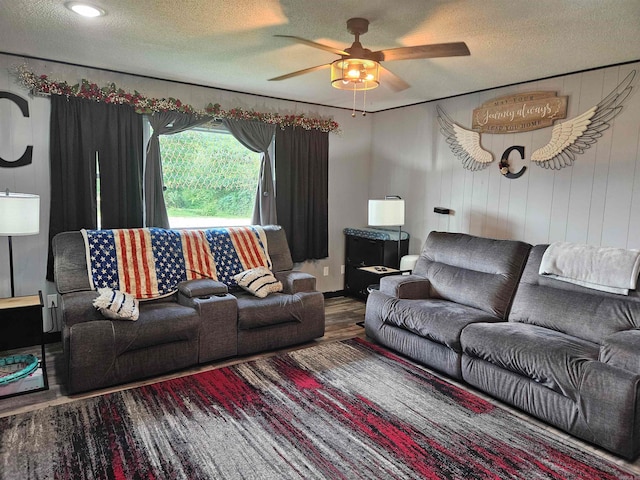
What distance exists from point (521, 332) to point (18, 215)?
11.5ft

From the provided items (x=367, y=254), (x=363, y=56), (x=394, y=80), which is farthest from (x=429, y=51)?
(x=367, y=254)

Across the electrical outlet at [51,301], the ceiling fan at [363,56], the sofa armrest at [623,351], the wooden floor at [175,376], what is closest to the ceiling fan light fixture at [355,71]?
the ceiling fan at [363,56]

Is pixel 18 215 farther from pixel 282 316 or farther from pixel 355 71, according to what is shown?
pixel 355 71

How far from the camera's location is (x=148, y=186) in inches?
165

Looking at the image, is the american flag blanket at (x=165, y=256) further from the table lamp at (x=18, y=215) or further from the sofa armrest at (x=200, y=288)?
the table lamp at (x=18, y=215)

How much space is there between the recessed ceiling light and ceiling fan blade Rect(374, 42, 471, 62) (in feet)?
5.47

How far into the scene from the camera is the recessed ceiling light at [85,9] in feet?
8.16

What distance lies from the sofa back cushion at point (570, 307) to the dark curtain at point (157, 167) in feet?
10.7

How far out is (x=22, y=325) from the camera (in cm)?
346

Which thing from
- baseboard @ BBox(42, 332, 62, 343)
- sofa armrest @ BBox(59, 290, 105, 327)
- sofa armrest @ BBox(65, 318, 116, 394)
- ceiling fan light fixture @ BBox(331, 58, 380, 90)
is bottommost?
baseboard @ BBox(42, 332, 62, 343)

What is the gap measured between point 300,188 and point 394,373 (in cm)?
256

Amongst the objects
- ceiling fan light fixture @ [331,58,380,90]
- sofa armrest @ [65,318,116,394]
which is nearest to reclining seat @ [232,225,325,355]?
sofa armrest @ [65,318,116,394]

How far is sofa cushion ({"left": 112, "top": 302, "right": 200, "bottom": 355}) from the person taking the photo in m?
3.03

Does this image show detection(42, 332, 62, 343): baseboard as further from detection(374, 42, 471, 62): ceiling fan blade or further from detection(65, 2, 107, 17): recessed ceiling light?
detection(374, 42, 471, 62): ceiling fan blade
